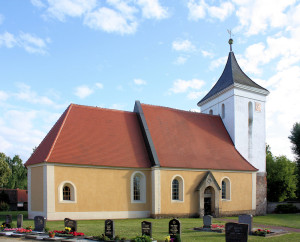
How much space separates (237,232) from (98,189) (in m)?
14.3

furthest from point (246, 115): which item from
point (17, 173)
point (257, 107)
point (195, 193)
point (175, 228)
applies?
point (17, 173)

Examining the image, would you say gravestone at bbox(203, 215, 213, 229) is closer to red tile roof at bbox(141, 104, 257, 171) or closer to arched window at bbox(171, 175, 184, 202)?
red tile roof at bbox(141, 104, 257, 171)

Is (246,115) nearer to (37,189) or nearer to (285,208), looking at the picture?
(285,208)

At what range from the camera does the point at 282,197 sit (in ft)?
138

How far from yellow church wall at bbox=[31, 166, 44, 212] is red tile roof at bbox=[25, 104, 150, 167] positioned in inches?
32.7

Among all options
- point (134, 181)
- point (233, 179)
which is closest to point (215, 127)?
point (233, 179)

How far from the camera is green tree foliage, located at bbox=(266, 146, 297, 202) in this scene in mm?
41375

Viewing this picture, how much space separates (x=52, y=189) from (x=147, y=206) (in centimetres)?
793

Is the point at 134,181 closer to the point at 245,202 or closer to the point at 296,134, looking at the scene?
the point at 245,202

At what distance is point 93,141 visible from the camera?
25.4 meters

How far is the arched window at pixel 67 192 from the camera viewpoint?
74.6ft

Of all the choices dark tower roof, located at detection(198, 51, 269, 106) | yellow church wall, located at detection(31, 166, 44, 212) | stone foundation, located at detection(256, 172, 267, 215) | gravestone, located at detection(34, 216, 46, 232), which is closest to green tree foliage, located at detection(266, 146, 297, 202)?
stone foundation, located at detection(256, 172, 267, 215)

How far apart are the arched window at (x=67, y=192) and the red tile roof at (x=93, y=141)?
173 centimetres

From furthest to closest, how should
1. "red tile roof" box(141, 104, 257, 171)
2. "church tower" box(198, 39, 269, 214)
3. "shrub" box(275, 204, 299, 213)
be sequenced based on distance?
"shrub" box(275, 204, 299, 213), "church tower" box(198, 39, 269, 214), "red tile roof" box(141, 104, 257, 171)
